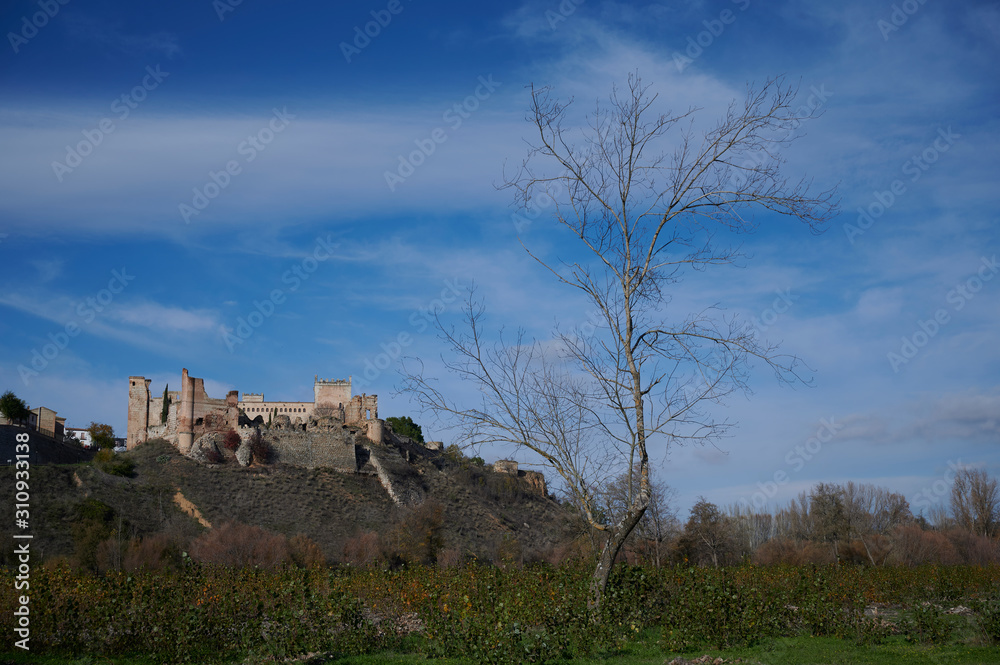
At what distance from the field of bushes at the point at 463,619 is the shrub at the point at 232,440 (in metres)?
45.5

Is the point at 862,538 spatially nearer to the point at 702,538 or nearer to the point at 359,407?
the point at 702,538

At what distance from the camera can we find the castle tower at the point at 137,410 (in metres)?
62.9

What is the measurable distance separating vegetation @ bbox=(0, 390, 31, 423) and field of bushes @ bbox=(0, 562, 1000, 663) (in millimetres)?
43931

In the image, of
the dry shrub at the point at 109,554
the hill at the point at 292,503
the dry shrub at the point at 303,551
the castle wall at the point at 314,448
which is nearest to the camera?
the dry shrub at the point at 303,551

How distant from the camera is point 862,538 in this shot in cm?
3753

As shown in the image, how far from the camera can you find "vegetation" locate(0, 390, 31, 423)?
48938 millimetres

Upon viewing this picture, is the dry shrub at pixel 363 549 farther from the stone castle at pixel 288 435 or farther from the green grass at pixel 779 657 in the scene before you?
the green grass at pixel 779 657

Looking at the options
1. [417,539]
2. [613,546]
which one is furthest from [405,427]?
[613,546]

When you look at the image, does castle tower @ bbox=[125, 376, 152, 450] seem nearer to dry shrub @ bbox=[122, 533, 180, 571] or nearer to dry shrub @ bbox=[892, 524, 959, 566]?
dry shrub @ bbox=[122, 533, 180, 571]

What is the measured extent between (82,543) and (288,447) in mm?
25832

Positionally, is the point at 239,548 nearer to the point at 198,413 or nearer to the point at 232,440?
the point at 232,440

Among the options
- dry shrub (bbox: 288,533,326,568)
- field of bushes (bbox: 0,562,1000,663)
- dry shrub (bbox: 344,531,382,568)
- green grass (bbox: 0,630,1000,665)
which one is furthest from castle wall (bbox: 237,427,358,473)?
green grass (bbox: 0,630,1000,665)

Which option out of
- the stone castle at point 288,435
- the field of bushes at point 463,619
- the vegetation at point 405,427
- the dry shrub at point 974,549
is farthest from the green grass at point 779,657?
the vegetation at point 405,427

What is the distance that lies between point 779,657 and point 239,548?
22699 millimetres
